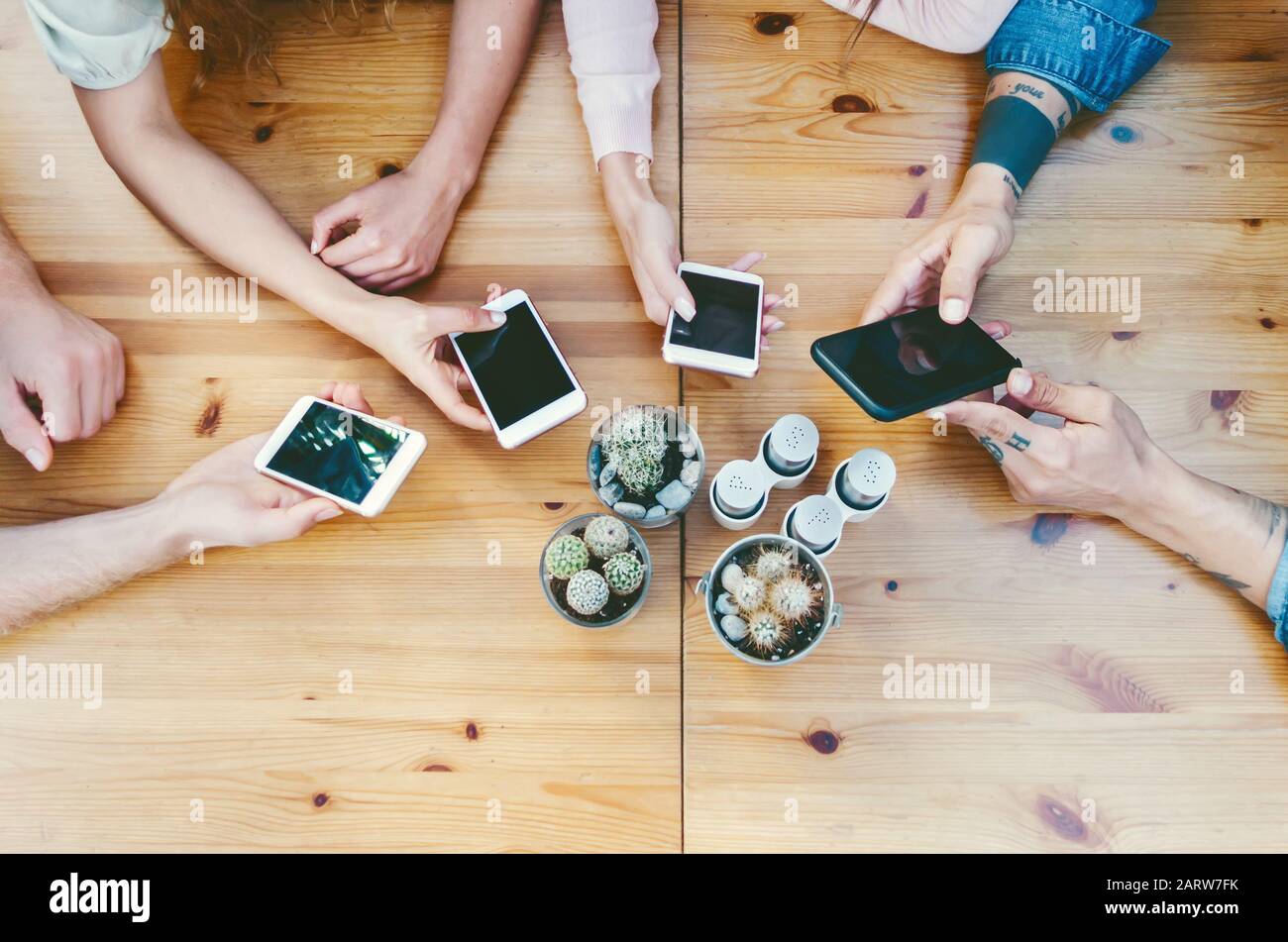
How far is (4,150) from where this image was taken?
992mm

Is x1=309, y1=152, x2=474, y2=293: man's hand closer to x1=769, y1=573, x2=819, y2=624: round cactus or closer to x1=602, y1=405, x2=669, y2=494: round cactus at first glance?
x1=602, y1=405, x2=669, y2=494: round cactus

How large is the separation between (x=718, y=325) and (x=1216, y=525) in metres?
0.66

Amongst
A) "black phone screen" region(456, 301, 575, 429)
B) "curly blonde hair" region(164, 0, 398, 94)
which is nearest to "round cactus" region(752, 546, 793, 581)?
"black phone screen" region(456, 301, 575, 429)

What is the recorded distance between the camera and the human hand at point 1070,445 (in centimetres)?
85

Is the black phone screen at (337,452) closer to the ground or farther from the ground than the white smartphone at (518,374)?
closer to the ground

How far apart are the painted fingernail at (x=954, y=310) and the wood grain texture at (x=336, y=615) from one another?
35cm

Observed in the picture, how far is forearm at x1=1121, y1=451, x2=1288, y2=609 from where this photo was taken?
2.81 ft

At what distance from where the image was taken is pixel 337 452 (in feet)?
2.84

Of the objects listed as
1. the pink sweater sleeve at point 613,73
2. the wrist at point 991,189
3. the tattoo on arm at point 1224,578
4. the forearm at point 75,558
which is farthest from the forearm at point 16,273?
the tattoo on arm at point 1224,578

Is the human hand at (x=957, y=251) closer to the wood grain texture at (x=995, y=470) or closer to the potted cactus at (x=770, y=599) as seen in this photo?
the wood grain texture at (x=995, y=470)

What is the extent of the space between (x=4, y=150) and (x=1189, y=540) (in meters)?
1.69

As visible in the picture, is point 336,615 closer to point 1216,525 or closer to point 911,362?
point 911,362

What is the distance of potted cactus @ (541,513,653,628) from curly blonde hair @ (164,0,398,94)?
2.71 ft
